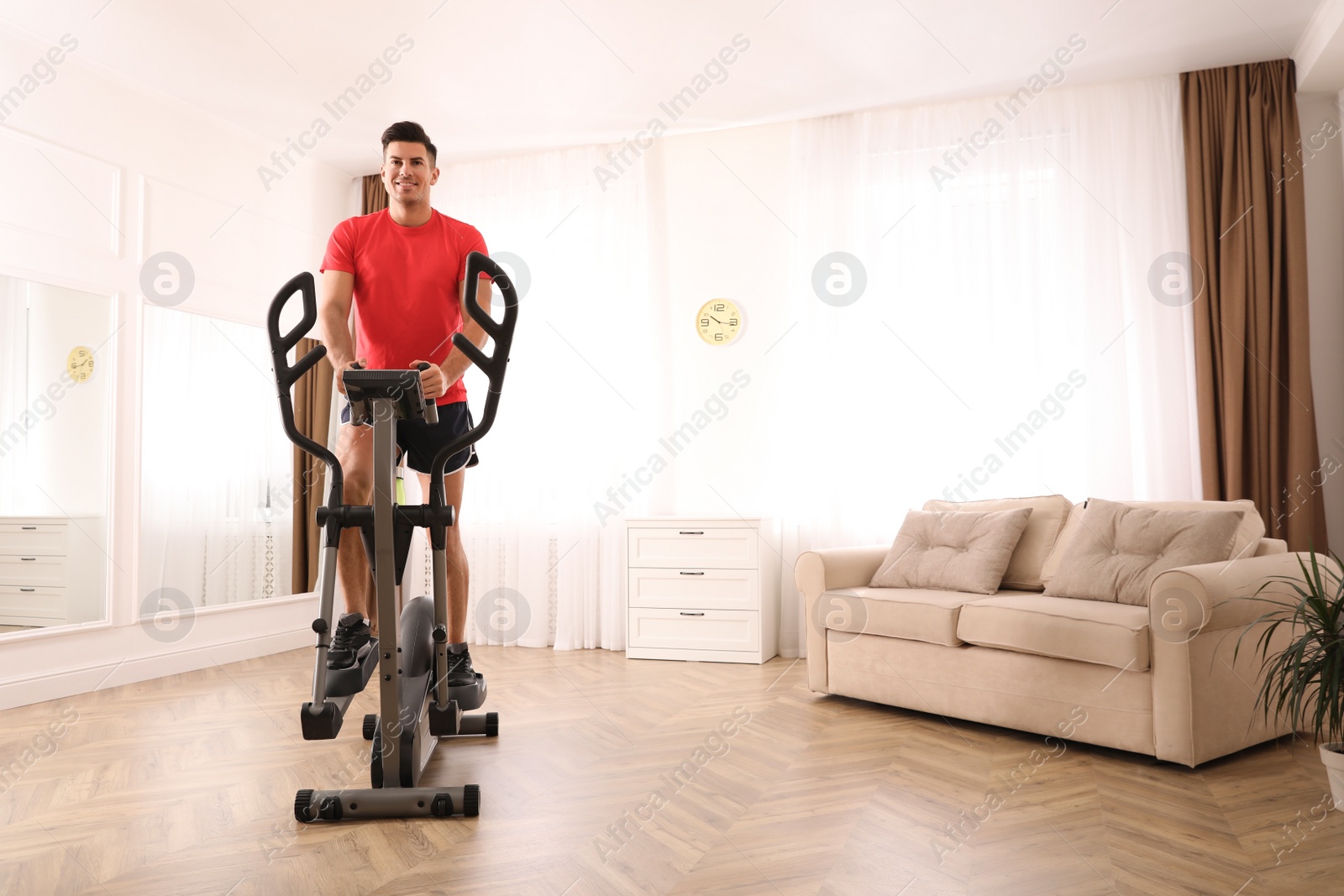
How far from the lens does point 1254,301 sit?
13.3 feet

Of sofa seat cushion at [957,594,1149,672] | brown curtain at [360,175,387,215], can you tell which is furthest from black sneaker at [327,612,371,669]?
brown curtain at [360,175,387,215]

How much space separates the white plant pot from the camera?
220 cm

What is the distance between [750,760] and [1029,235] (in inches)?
123

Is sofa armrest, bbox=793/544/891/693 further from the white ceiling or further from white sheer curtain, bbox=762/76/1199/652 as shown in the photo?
the white ceiling

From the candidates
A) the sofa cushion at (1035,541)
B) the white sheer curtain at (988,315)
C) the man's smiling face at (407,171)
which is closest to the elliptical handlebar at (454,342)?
the man's smiling face at (407,171)

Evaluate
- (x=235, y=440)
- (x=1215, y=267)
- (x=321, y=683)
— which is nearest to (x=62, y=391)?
(x=235, y=440)

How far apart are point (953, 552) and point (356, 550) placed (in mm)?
2293

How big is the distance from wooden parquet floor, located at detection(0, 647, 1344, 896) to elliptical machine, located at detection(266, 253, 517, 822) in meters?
0.07

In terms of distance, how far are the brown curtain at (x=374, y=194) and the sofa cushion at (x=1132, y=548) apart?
448 centimetres

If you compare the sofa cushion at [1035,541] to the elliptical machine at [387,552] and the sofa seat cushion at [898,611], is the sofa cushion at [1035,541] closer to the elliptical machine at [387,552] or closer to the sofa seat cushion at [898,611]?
the sofa seat cushion at [898,611]

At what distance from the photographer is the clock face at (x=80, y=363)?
3957 millimetres

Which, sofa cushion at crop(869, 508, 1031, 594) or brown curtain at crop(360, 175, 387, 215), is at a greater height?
brown curtain at crop(360, 175, 387, 215)

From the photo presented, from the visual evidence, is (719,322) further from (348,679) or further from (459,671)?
(348,679)

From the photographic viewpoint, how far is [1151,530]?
3078 millimetres
